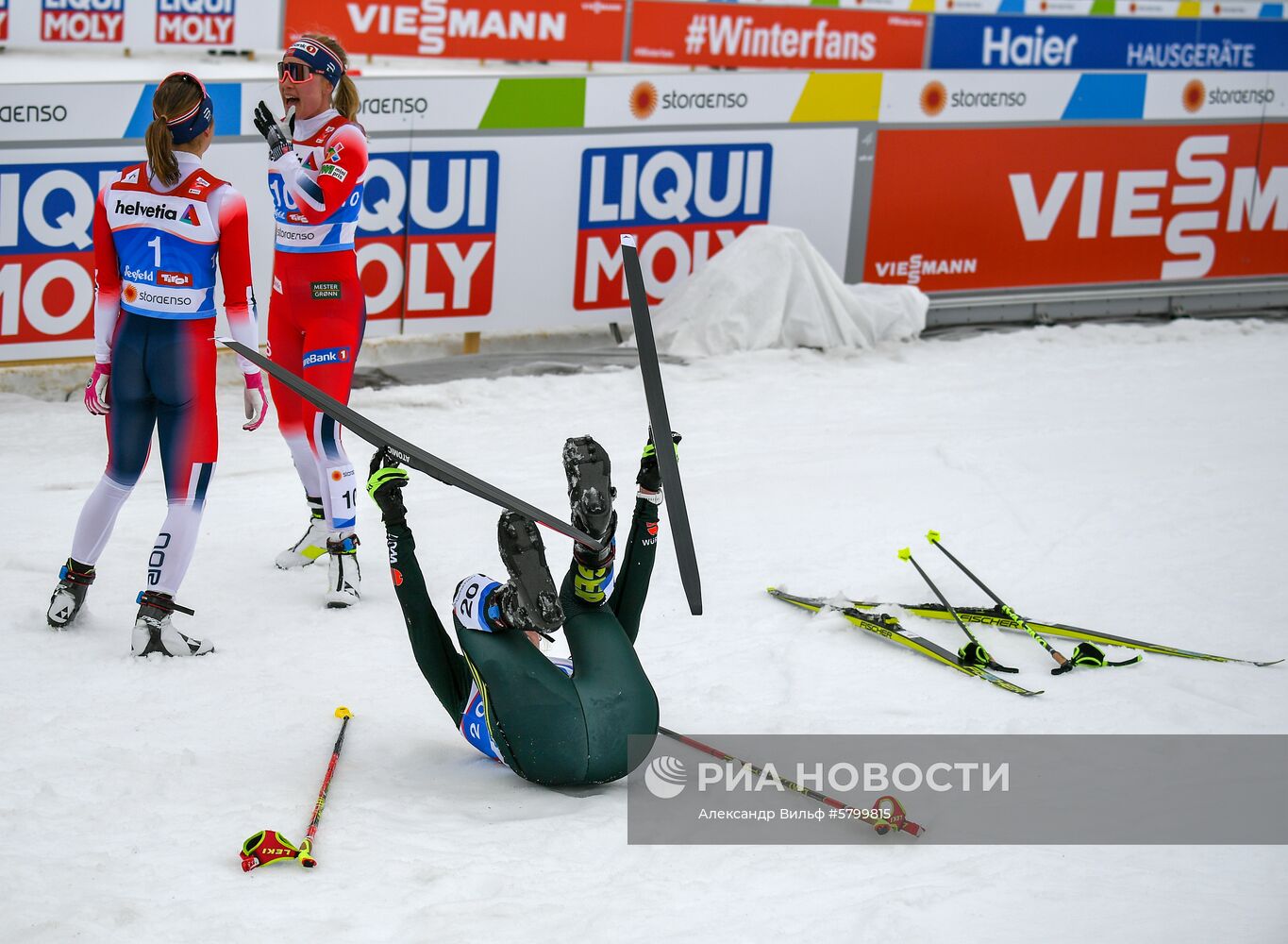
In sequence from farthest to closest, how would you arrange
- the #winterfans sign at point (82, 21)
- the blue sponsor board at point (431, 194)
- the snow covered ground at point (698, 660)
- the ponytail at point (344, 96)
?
the #winterfans sign at point (82, 21) < the blue sponsor board at point (431, 194) < the ponytail at point (344, 96) < the snow covered ground at point (698, 660)

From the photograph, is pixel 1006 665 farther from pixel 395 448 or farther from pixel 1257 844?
pixel 395 448

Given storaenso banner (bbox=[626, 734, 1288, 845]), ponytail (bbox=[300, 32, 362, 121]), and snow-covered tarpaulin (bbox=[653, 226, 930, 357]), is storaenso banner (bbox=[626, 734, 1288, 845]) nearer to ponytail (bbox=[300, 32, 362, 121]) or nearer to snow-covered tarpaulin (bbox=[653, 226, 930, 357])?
ponytail (bbox=[300, 32, 362, 121])

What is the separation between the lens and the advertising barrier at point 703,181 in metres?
Result: 8.26

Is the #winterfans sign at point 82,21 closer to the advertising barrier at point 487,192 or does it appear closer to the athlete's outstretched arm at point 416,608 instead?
the advertising barrier at point 487,192

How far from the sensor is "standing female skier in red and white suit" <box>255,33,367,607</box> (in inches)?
232

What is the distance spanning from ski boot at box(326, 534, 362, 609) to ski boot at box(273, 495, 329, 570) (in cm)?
38

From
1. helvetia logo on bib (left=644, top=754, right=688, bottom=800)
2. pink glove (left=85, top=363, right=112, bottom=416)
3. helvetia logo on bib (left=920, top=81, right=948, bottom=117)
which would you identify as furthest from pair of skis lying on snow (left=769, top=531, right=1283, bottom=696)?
helvetia logo on bib (left=920, top=81, right=948, bottom=117)

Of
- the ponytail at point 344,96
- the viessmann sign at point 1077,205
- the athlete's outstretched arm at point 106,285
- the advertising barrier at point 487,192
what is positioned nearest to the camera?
the athlete's outstretched arm at point 106,285

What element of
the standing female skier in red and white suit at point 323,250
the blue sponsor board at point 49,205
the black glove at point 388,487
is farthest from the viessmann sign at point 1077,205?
the black glove at point 388,487

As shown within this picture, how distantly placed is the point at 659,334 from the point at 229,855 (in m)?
6.58

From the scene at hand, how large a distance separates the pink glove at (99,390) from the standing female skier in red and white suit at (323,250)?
0.92 m

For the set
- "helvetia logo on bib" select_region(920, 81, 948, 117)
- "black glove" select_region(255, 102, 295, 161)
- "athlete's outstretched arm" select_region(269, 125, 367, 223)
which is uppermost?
"helvetia logo on bib" select_region(920, 81, 948, 117)

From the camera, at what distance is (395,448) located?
453cm

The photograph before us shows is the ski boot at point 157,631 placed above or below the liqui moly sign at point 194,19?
below
